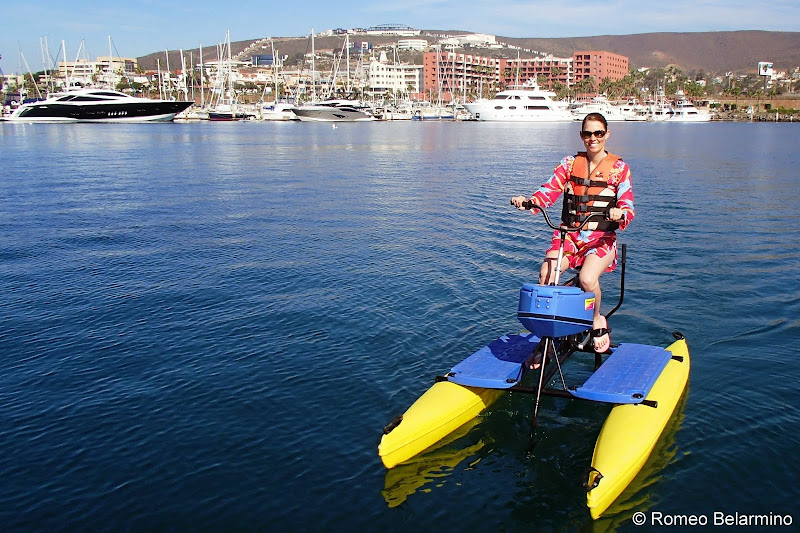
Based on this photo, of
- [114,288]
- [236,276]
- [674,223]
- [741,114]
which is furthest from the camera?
[741,114]

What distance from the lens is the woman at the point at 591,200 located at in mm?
7371

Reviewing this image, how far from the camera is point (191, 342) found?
1051 cm

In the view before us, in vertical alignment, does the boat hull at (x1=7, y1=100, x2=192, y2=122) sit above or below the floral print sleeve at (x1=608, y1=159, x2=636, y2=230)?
above

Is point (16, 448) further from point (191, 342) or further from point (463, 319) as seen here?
point (463, 319)

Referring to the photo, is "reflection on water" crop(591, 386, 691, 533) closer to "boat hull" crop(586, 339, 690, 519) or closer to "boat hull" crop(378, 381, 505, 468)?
"boat hull" crop(586, 339, 690, 519)

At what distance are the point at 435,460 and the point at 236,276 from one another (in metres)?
8.61

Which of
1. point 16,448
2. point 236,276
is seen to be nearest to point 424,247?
point 236,276

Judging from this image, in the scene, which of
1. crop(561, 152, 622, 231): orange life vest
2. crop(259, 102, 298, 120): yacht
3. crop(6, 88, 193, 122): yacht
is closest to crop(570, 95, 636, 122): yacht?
crop(259, 102, 298, 120): yacht

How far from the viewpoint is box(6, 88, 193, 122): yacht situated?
105 m

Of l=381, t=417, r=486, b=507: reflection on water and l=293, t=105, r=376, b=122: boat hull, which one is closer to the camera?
l=381, t=417, r=486, b=507: reflection on water

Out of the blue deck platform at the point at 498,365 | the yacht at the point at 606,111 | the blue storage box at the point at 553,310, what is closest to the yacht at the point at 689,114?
the yacht at the point at 606,111

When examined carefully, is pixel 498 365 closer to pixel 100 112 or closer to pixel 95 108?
pixel 95 108

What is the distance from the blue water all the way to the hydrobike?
283 millimetres

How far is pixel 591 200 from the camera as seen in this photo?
7.54m
